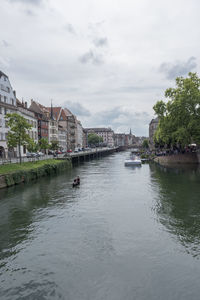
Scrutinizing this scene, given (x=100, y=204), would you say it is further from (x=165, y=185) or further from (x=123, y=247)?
(x=165, y=185)

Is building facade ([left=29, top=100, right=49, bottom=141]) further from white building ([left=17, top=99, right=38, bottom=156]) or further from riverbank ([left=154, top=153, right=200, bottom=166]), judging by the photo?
riverbank ([left=154, top=153, right=200, bottom=166])

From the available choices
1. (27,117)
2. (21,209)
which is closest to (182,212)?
(21,209)

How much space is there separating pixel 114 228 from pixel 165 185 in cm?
1896

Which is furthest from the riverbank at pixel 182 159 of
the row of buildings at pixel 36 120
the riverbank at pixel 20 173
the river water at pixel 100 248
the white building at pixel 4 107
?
the white building at pixel 4 107

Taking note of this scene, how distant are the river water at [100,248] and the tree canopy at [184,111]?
33338mm

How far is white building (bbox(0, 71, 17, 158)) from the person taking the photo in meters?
55.1

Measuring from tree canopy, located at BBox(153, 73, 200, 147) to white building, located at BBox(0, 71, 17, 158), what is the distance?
3753 centimetres

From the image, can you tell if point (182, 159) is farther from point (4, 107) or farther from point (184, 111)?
point (4, 107)

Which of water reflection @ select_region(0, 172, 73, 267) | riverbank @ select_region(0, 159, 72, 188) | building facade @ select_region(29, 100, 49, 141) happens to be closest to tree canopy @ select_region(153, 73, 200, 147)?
riverbank @ select_region(0, 159, 72, 188)

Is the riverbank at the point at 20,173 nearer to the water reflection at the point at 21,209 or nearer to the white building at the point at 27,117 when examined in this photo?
the water reflection at the point at 21,209

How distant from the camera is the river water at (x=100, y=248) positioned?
10.8 m

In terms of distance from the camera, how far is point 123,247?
1461 centimetres

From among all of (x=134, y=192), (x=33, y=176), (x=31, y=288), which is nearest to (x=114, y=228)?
(x=31, y=288)

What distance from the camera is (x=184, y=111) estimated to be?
57125mm
